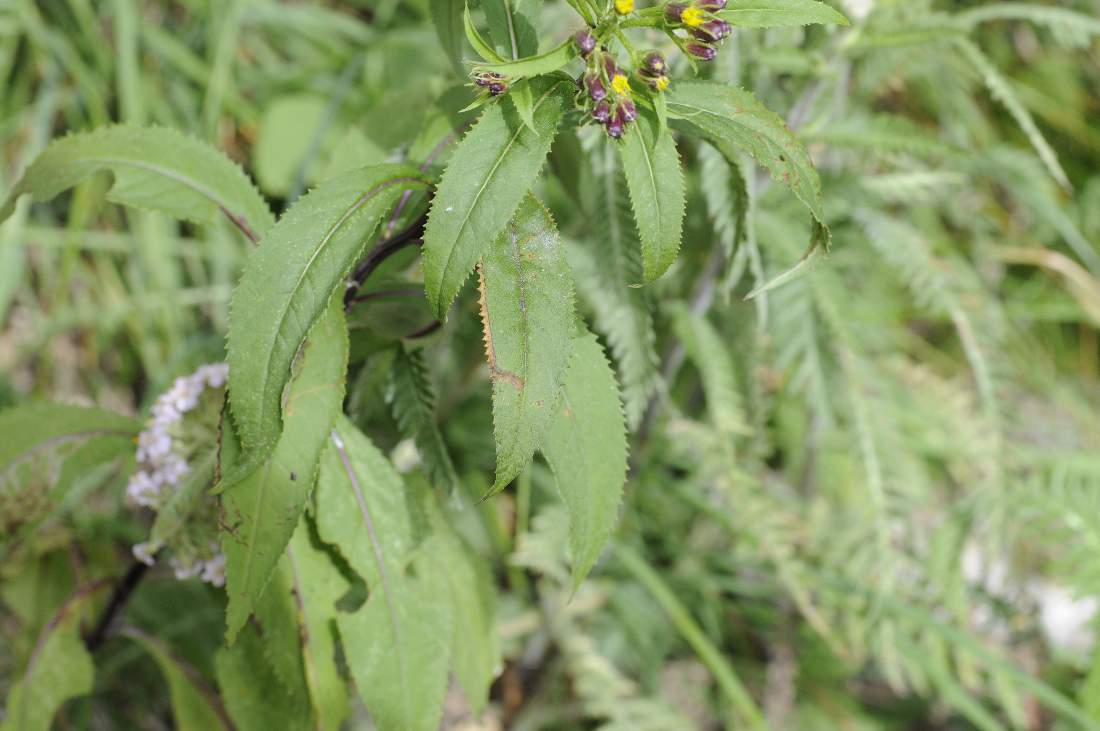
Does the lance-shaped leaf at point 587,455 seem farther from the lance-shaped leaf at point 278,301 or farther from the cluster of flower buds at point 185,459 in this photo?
the cluster of flower buds at point 185,459

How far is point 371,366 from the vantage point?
1.22m

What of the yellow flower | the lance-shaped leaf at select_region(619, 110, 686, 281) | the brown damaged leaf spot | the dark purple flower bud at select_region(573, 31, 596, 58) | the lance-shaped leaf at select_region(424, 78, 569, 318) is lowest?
the brown damaged leaf spot

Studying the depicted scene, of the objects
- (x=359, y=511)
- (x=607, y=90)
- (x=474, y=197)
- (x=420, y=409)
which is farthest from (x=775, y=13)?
(x=359, y=511)

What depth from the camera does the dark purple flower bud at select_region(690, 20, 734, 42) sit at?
2.81 feet

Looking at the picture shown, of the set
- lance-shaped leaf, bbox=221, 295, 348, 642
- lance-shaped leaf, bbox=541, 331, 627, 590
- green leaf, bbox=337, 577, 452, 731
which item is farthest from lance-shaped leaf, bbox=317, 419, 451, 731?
lance-shaped leaf, bbox=541, 331, 627, 590

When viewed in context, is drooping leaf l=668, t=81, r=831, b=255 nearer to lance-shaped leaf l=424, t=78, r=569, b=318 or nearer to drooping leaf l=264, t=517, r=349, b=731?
lance-shaped leaf l=424, t=78, r=569, b=318

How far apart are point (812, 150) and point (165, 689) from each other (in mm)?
1709

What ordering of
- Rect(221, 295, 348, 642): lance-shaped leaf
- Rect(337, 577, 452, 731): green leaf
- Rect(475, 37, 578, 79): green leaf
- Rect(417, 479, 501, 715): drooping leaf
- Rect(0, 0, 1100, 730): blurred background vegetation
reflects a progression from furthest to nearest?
Rect(0, 0, 1100, 730): blurred background vegetation, Rect(417, 479, 501, 715): drooping leaf, Rect(337, 577, 452, 731): green leaf, Rect(221, 295, 348, 642): lance-shaped leaf, Rect(475, 37, 578, 79): green leaf

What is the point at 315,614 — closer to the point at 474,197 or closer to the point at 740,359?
the point at 474,197

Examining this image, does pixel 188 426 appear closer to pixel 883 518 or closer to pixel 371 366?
pixel 371 366

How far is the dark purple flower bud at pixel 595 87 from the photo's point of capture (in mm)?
853

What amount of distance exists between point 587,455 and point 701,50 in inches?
16.2

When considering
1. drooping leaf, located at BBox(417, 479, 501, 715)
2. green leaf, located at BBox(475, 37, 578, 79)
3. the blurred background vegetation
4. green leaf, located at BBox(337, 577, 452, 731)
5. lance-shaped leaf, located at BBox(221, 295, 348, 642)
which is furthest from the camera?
the blurred background vegetation

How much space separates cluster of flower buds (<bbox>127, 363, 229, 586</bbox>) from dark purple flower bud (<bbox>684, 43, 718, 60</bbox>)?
2.16ft
